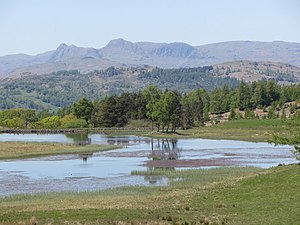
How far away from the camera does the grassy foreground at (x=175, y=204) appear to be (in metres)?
28.2

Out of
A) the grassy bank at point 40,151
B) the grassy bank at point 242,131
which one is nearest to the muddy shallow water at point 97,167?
the grassy bank at point 40,151

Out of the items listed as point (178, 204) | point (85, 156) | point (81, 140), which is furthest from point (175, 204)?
point (81, 140)

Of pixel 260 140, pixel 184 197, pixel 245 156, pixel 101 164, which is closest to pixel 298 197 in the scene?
pixel 184 197

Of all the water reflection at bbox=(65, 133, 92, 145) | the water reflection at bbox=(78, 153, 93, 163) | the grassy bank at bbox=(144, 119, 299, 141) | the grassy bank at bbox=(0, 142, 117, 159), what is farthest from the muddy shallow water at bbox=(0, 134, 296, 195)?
the grassy bank at bbox=(144, 119, 299, 141)

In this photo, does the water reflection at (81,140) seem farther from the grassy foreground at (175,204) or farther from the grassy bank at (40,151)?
the grassy foreground at (175,204)

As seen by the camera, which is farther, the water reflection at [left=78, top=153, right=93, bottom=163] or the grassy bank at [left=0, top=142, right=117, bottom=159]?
the grassy bank at [left=0, top=142, right=117, bottom=159]

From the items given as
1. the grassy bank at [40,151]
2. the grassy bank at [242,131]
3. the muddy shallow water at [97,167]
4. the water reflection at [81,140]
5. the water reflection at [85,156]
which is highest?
the grassy bank at [242,131]

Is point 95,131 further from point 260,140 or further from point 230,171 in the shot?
point 230,171

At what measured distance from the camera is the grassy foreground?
28.2m

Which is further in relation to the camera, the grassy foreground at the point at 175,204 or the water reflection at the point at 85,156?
the water reflection at the point at 85,156

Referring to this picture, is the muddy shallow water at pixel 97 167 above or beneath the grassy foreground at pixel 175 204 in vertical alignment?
beneath

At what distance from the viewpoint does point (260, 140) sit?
422 feet

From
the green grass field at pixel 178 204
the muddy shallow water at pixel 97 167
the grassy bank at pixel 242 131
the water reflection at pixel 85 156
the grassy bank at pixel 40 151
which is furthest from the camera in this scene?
the grassy bank at pixel 242 131

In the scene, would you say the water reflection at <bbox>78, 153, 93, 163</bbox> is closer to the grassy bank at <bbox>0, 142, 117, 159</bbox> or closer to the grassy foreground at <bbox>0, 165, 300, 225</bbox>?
the grassy bank at <bbox>0, 142, 117, 159</bbox>
